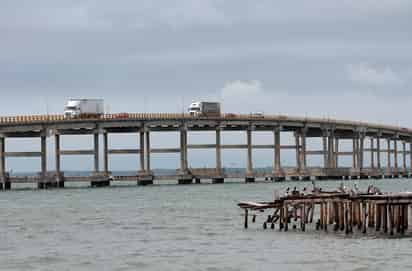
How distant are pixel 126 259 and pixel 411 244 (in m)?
12.5

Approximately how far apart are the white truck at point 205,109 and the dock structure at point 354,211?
98217 millimetres

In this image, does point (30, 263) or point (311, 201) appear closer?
point (30, 263)

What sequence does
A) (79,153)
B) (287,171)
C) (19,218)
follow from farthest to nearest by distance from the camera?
(287,171) → (79,153) → (19,218)

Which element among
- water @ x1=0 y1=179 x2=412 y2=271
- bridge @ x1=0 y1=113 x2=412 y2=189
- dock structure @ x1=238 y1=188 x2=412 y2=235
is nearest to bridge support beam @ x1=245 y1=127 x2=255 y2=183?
bridge @ x1=0 y1=113 x2=412 y2=189

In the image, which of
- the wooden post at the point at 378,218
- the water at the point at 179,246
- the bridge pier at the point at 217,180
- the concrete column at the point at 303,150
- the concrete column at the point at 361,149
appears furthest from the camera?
the concrete column at the point at 361,149

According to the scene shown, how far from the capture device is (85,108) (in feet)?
483

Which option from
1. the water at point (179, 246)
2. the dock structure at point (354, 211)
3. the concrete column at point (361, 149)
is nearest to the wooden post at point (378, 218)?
the dock structure at point (354, 211)

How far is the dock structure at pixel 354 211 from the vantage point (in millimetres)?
51500

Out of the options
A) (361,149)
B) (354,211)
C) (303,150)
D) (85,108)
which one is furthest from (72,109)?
(354,211)

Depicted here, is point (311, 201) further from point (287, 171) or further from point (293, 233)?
point (287, 171)

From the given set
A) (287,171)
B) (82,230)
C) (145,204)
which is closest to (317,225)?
(82,230)

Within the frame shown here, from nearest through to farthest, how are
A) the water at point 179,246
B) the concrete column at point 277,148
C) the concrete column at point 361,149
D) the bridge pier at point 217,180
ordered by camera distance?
1. the water at point 179,246
2. the bridge pier at point 217,180
3. the concrete column at point 277,148
4. the concrete column at point 361,149

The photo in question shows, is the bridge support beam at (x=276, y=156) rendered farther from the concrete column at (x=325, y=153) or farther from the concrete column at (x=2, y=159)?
the concrete column at (x=2, y=159)

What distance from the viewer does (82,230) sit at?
62406mm
